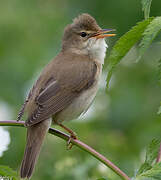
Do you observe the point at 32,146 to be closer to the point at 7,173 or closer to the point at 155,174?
the point at 7,173

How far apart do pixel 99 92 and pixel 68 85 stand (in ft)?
5.05

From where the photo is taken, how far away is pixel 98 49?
4469mm

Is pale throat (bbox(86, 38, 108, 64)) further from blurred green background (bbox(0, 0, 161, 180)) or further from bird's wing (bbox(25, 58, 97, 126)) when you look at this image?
blurred green background (bbox(0, 0, 161, 180))

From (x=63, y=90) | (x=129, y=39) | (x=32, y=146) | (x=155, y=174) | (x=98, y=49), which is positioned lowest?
(x=32, y=146)

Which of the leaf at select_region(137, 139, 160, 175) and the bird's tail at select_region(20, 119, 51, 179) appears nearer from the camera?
the leaf at select_region(137, 139, 160, 175)

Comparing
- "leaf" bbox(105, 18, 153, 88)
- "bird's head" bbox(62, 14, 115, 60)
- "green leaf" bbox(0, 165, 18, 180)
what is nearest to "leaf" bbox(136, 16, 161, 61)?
"leaf" bbox(105, 18, 153, 88)

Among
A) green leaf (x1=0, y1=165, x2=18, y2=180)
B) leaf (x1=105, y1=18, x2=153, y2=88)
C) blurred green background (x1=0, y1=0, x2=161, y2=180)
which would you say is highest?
leaf (x1=105, y1=18, x2=153, y2=88)

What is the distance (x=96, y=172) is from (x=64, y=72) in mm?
939

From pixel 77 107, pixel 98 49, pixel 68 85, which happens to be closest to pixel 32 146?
pixel 77 107

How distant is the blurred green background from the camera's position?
14.5 ft

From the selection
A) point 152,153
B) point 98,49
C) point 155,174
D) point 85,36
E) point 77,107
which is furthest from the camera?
point 85,36

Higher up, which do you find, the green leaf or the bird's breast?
the green leaf

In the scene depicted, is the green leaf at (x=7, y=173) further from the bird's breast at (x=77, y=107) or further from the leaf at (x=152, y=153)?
the bird's breast at (x=77, y=107)

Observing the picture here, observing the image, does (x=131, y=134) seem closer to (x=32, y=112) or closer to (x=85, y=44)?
(x=85, y=44)
